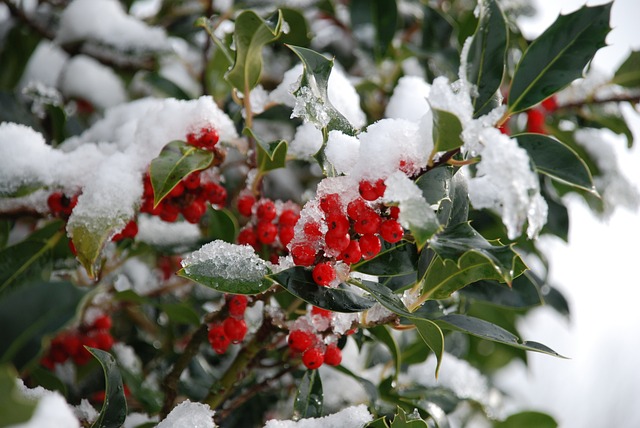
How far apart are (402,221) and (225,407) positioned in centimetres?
54

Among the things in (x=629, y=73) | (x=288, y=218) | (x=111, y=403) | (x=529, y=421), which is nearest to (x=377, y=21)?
(x=629, y=73)

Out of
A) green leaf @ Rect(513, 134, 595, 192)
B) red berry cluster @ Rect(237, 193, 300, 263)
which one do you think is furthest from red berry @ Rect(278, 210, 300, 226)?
green leaf @ Rect(513, 134, 595, 192)

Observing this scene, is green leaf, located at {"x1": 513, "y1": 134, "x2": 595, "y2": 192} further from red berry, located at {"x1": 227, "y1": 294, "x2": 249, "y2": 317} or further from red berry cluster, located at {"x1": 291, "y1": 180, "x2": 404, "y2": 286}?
red berry, located at {"x1": 227, "y1": 294, "x2": 249, "y2": 317}

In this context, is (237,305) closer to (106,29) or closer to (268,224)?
(268,224)

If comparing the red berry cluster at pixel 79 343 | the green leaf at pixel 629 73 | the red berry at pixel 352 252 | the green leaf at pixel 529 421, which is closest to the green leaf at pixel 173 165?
the red berry at pixel 352 252

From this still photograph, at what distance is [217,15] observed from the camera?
4.68 ft

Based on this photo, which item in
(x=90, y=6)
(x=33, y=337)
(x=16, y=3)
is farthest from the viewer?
(x=16, y=3)

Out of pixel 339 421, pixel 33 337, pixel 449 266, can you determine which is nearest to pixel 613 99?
pixel 449 266

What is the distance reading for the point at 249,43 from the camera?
31.9 inches

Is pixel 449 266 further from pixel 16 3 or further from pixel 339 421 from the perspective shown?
pixel 16 3

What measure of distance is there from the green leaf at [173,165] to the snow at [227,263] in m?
0.09

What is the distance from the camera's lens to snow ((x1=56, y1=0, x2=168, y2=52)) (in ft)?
4.26

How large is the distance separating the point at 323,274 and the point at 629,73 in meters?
1.07

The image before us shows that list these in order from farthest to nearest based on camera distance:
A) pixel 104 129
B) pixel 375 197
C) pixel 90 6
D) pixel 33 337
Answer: pixel 90 6, pixel 104 129, pixel 375 197, pixel 33 337
